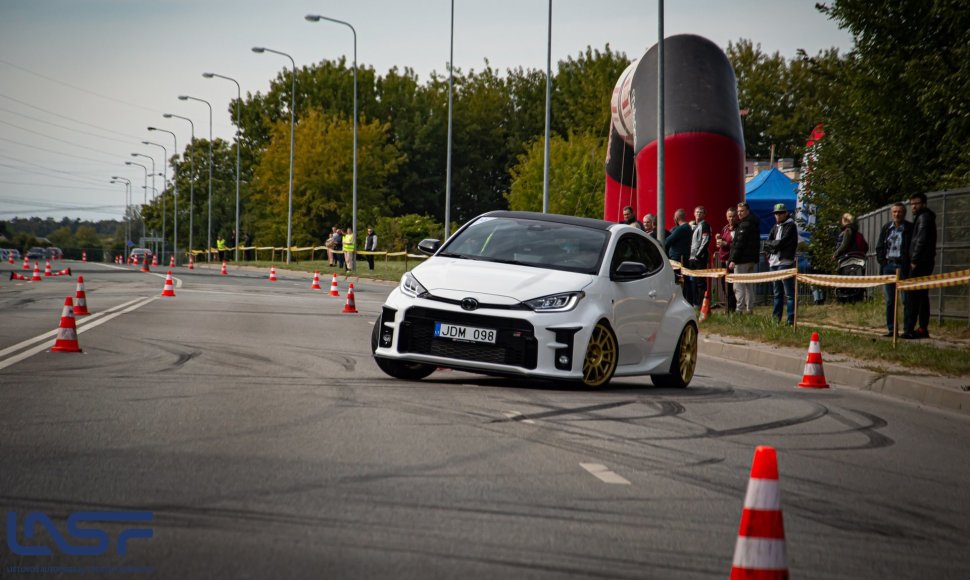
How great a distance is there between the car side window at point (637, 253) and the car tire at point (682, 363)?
703 millimetres

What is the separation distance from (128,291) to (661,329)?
22582mm

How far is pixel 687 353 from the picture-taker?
13.4 meters

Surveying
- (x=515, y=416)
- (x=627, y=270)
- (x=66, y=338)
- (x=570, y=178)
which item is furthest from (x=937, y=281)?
(x=570, y=178)

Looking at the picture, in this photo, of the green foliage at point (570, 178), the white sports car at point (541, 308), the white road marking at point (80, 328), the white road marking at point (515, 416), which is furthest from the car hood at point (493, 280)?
the green foliage at point (570, 178)

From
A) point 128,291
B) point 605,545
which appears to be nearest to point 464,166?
point 128,291

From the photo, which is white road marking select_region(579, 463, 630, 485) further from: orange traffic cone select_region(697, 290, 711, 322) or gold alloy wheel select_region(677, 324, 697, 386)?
orange traffic cone select_region(697, 290, 711, 322)

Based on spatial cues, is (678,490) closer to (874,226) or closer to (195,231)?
(874,226)

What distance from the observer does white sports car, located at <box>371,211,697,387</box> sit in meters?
11.4

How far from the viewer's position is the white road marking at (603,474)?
7375 mm

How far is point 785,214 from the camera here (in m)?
22.0

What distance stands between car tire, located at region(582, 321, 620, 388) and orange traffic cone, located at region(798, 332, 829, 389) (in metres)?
2.95

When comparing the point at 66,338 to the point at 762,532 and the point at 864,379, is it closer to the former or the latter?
the point at 864,379

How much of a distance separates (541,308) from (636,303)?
1453mm
